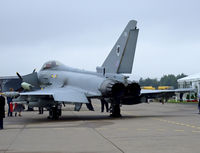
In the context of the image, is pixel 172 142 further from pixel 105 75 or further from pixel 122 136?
pixel 105 75

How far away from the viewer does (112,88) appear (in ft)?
55.8

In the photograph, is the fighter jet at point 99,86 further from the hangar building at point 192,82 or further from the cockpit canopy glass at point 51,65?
the hangar building at point 192,82

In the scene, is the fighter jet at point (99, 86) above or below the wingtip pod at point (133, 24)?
below

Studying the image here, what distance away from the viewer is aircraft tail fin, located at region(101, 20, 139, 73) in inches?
713

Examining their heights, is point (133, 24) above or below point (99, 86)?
above

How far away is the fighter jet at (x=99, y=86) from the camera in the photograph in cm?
1725

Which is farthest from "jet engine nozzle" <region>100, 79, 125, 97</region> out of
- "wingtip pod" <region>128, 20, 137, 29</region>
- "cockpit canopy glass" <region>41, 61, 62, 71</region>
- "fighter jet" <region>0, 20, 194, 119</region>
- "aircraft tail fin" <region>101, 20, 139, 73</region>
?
"cockpit canopy glass" <region>41, 61, 62, 71</region>

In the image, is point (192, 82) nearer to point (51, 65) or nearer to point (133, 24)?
point (51, 65)

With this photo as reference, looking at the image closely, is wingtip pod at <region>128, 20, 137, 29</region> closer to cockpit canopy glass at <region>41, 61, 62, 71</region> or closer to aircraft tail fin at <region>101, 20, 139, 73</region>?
aircraft tail fin at <region>101, 20, 139, 73</region>

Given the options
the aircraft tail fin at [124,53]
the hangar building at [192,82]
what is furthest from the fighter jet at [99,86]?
the hangar building at [192,82]

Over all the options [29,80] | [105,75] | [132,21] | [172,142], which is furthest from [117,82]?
[172,142]

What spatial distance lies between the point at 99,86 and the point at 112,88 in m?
0.79

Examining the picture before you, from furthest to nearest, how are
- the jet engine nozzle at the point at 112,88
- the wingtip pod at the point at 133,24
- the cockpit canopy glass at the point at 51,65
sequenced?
the cockpit canopy glass at the point at 51,65, the wingtip pod at the point at 133,24, the jet engine nozzle at the point at 112,88

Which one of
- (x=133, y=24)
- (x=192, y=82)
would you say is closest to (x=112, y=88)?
(x=133, y=24)
